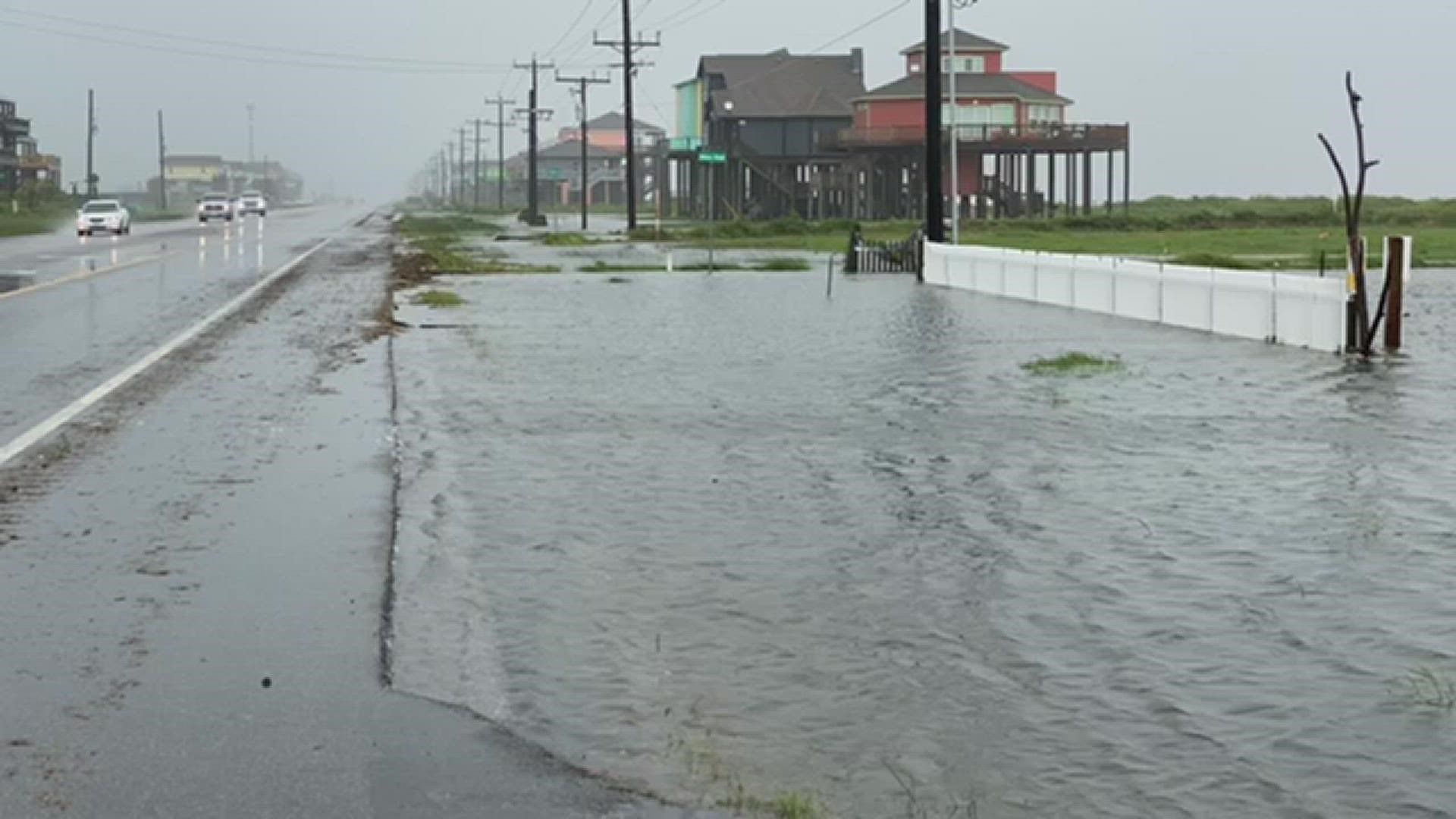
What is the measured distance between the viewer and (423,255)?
5606 cm

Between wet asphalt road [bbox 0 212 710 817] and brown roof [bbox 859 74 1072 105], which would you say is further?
brown roof [bbox 859 74 1072 105]

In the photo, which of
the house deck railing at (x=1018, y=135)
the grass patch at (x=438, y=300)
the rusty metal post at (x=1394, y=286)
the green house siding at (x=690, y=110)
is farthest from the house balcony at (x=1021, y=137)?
the rusty metal post at (x=1394, y=286)

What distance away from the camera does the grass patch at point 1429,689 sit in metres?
7.83

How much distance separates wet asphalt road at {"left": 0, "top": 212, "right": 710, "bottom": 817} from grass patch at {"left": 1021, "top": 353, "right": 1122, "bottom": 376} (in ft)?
22.1

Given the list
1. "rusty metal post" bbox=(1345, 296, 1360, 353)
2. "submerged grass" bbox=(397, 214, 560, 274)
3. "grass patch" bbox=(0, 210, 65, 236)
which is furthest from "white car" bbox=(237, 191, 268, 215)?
"rusty metal post" bbox=(1345, 296, 1360, 353)

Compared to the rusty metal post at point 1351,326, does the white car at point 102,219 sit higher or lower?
higher

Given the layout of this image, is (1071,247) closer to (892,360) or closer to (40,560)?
(892,360)

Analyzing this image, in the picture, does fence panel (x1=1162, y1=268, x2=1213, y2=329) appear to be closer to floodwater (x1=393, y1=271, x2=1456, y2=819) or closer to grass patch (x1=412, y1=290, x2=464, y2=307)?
floodwater (x1=393, y1=271, x2=1456, y2=819)

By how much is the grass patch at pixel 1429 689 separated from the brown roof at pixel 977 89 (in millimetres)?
93345

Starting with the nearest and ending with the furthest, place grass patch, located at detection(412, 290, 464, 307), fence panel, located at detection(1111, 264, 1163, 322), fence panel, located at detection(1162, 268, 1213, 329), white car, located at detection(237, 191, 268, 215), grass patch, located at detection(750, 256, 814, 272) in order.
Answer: fence panel, located at detection(1162, 268, 1213, 329)
fence panel, located at detection(1111, 264, 1163, 322)
grass patch, located at detection(412, 290, 464, 307)
grass patch, located at detection(750, 256, 814, 272)
white car, located at detection(237, 191, 268, 215)

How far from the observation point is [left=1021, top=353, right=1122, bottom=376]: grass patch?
71.2 ft

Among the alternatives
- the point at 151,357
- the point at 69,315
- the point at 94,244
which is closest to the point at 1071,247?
the point at 94,244

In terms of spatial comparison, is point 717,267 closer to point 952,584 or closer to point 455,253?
point 455,253

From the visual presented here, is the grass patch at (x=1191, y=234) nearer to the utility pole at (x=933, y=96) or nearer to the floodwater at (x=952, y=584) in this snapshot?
the utility pole at (x=933, y=96)
